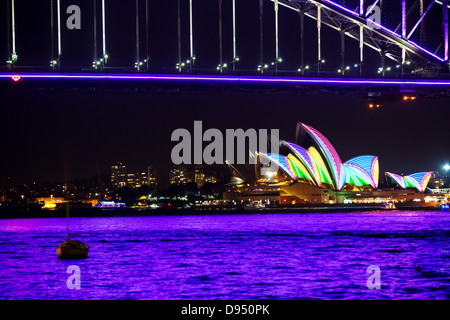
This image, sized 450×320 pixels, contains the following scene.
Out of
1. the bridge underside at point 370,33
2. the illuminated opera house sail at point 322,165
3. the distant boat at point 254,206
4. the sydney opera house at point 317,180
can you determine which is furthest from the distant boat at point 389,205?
the bridge underside at point 370,33

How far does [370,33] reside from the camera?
3912cm

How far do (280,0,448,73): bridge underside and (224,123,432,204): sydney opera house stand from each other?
24764 mm

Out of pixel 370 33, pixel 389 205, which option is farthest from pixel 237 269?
pixel 389 205

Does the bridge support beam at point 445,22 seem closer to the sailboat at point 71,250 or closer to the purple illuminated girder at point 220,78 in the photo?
the purple illuminated girder at point 220,78

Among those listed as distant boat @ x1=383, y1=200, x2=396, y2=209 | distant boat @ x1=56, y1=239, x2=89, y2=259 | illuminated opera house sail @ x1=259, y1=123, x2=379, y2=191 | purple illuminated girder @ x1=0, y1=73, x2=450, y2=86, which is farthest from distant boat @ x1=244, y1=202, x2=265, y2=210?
distant boat @ x1=56, y1=239, x2=89, y2=259

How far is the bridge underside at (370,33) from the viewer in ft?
123

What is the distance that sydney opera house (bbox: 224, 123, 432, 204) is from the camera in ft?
218

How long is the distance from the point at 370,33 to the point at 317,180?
32897mm

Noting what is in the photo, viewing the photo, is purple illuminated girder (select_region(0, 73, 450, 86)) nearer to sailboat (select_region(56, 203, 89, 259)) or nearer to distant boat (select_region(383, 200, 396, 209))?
sailboat (select_region(56, 203, 89, 259))

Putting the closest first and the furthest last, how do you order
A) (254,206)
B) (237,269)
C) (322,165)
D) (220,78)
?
1. (237,269)
2. (220,78)
3. (322,165)
4. (254,206)

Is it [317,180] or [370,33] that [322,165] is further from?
[370,33]

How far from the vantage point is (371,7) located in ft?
125
